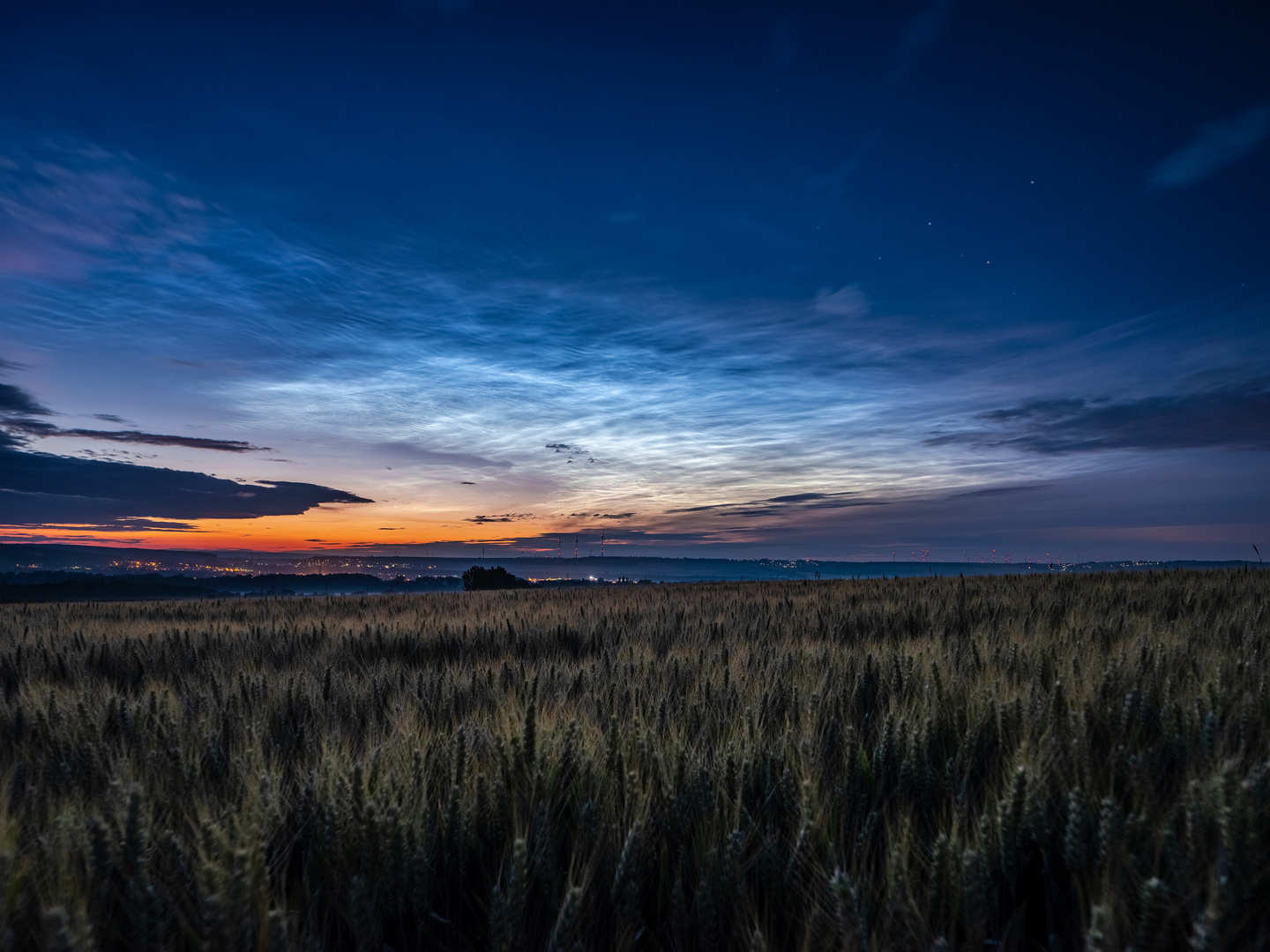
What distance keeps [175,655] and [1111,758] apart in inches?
233

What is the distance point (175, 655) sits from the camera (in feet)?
16.1

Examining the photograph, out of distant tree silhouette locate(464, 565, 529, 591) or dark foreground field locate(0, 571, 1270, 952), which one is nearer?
dark foreground field locate(0, 571, 1270, 952)

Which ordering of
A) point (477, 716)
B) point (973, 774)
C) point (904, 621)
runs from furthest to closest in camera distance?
1. point (904, 621)
2. point (477, 716)
3. point (973, 774)

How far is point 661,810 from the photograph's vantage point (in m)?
1.69

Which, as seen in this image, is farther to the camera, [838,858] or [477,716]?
[477,716]

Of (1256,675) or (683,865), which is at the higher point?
(1256,675)

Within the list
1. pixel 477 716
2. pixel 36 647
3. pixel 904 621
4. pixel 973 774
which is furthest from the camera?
pixel 904 621

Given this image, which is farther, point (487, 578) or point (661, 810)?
point (487, 578)

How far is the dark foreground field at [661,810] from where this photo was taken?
1.19 m

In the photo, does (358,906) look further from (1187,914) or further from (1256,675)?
(1256,675)

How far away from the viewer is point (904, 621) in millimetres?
6184

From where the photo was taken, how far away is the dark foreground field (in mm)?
1187

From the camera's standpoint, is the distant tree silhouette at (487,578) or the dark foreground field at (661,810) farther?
the distant tree silhouette at (487,578)

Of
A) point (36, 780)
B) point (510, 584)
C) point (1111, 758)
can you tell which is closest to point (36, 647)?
point (36, 780)
